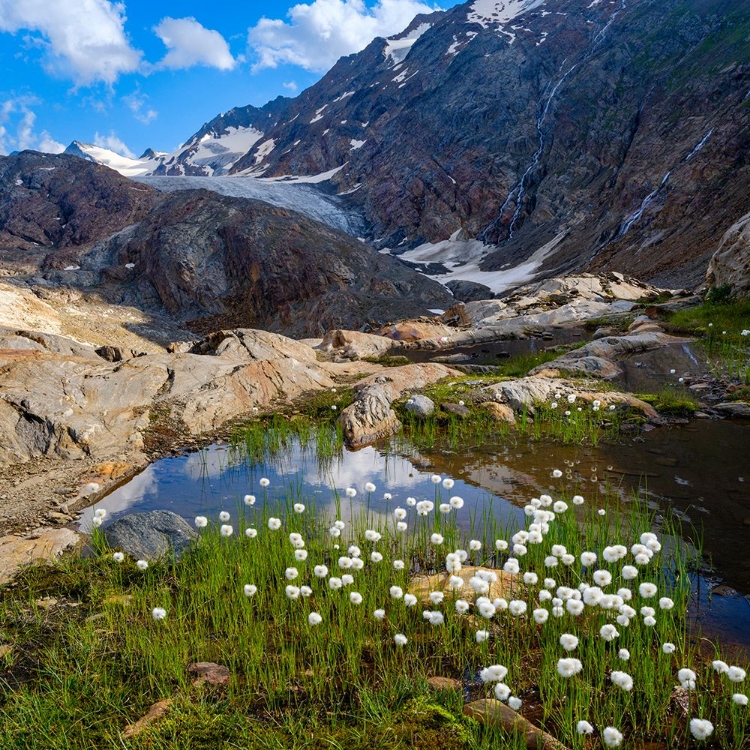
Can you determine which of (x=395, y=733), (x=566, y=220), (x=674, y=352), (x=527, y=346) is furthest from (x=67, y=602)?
(x=566, y=220)

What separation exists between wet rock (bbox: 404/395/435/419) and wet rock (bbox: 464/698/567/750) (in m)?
9.30

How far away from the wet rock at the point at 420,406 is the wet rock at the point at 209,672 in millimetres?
8918

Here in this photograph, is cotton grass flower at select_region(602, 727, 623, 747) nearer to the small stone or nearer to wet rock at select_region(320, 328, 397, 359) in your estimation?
the small stone

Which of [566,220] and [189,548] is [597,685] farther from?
[566,220]

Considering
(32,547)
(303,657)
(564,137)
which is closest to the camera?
(303,657)

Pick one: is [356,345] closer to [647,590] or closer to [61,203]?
[647,590]

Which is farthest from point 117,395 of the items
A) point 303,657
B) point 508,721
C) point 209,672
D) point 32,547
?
point 508,721

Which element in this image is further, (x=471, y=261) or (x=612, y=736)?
(x=471, y=261)

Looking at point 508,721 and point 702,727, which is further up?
point 702,727

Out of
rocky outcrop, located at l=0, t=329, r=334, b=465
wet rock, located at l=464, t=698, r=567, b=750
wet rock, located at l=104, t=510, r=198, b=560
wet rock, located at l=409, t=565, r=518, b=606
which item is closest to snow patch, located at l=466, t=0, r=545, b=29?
rocky outcrop, located at l=0, t=329, r=334, b=465

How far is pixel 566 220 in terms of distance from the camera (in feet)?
299

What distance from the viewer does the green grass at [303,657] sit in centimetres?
360

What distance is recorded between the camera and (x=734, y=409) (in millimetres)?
11570

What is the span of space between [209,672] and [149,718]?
628 mm
